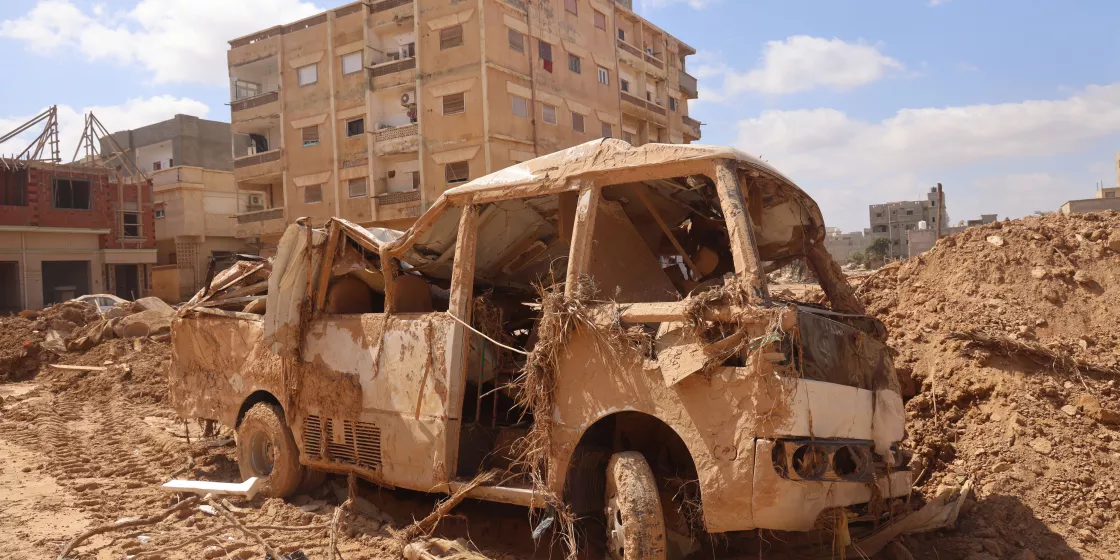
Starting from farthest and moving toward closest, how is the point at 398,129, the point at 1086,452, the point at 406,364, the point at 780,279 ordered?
the point at 398,129 < the point at 780,279 < the point at 1086,452 < the point at 406,364

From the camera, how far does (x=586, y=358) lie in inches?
167

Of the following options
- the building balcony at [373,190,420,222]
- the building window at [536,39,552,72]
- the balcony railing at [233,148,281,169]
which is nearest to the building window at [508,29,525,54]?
the building window at [536,39,552,72]

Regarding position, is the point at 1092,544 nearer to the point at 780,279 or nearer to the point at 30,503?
the point at 780,279

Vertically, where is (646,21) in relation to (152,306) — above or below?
above

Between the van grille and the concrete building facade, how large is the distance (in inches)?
1230

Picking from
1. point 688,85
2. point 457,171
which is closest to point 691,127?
point 688,85

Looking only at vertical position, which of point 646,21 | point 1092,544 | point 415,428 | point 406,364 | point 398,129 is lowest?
point 1092,544

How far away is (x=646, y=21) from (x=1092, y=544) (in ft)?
124

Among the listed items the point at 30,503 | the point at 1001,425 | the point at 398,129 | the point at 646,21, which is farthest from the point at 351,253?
the point at 646,21

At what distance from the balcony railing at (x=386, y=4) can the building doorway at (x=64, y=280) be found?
16836mm

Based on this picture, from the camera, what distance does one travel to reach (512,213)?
18.5ft

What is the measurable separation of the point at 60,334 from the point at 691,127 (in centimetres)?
3453

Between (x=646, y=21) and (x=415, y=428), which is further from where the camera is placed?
(x=646, y=21)

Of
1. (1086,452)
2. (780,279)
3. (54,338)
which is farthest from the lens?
(54,338)
